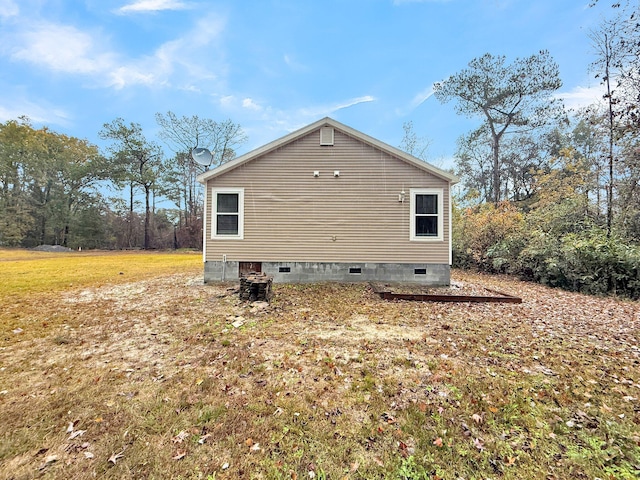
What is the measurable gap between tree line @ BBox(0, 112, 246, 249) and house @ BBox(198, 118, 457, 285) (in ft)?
69.5

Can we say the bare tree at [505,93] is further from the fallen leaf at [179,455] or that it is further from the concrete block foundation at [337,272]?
the fallen leaf at [179,455]

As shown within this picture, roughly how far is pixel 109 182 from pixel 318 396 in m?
34.6

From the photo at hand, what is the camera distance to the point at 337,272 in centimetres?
889

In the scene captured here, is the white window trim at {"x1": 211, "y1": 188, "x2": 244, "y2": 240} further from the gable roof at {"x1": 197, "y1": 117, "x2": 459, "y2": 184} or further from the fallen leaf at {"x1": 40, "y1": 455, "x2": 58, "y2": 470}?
the fallen leaf at {"x1": 40, "y1": 455, "x2": 58, "y2": 470}

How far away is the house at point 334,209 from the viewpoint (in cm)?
878

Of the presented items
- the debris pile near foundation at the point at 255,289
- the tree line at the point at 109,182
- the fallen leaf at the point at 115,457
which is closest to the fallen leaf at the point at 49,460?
the fallen leaf at the point at 115,457

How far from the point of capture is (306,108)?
1406 inches

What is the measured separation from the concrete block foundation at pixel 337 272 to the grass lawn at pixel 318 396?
309cm

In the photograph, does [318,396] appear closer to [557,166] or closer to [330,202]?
[330,202]

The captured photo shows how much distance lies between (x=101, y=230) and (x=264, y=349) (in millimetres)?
32087

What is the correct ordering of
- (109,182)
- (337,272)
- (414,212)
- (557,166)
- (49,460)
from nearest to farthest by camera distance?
(49,460), (414,212), (337,272), (557,166), (109,182)

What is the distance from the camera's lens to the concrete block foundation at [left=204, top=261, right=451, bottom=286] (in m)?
8.82

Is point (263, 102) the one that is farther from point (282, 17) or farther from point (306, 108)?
point (282, 17)

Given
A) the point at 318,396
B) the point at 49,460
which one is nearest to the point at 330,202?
the point at 318,396
